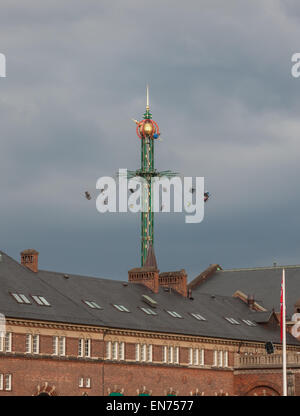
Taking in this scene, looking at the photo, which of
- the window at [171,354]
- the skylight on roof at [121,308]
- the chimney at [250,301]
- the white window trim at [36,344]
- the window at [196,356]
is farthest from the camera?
the chimney at [250,301]

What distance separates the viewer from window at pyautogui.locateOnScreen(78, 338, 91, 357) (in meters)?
85.7

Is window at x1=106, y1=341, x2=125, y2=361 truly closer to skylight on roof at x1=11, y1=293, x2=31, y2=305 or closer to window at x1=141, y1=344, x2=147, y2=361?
window at x1=141, y1=344, x2=147, y2=361

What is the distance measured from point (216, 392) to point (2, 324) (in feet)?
99.5

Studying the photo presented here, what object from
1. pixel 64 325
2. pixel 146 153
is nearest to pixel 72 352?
Answer: pixel 64 325

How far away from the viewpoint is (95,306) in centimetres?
9069

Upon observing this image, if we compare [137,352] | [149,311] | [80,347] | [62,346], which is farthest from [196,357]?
[62,346]

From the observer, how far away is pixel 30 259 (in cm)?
9075

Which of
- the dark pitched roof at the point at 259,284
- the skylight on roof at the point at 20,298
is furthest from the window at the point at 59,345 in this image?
the dark pitched roof at the point at 259,284

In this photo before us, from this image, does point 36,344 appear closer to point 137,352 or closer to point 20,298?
point 20,298

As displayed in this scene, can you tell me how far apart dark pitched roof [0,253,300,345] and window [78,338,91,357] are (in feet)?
5.40

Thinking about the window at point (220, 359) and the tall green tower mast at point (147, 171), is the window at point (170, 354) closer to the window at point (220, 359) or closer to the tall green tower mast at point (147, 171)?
the window at point (220, 359)

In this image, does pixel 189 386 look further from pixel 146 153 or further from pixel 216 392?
pixel 146 153

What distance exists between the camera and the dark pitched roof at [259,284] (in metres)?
127

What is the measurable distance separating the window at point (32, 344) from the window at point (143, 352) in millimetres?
12994
